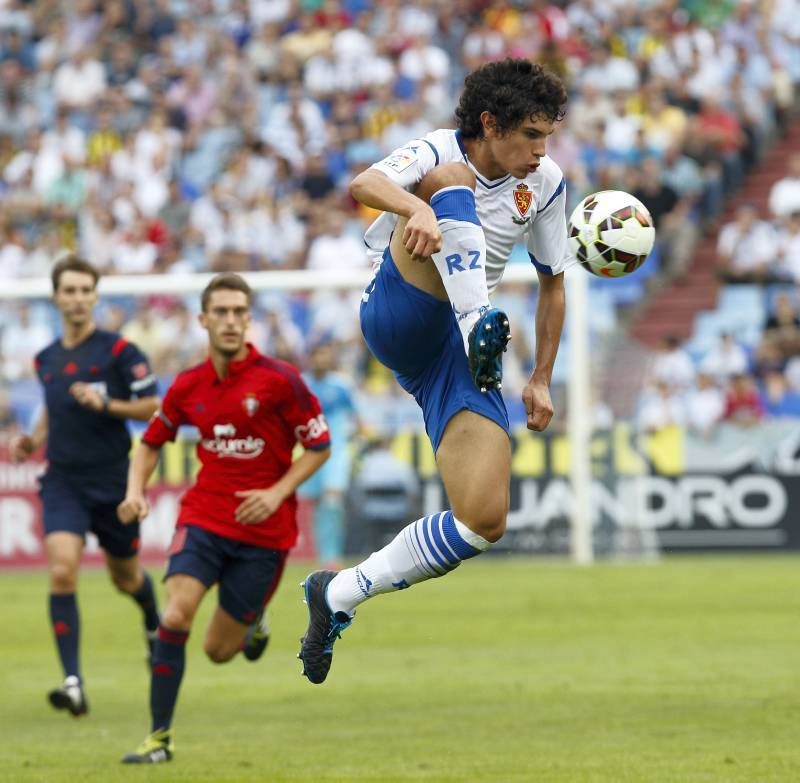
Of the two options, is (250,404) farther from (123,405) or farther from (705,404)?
(705,404)

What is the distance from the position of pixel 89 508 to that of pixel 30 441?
679mm

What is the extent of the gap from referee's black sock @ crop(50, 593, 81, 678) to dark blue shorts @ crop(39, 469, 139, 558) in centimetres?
43

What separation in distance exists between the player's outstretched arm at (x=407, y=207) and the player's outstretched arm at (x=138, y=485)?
253 centimetres

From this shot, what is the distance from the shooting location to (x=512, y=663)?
38.8 feet

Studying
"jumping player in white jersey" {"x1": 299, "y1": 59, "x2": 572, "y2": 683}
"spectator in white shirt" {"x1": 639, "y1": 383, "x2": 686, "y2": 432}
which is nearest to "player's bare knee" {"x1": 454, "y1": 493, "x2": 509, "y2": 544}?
"jumping player in white jersey" {"x1": 299, "y1": 59, "x2": 572, "y2": 683}

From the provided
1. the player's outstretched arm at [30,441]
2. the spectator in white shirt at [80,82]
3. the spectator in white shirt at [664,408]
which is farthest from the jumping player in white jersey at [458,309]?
the spectator in white shirt at [80,82]

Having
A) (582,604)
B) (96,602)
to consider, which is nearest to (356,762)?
(582,604)

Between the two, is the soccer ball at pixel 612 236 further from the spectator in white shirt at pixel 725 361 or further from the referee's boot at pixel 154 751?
the spectator in white shirt at pixel 725 361

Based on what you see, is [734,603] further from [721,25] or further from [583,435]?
[721,25]

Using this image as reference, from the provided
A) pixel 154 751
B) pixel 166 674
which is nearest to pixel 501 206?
pixel 166 674

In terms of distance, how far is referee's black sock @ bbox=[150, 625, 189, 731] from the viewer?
8297 millimetres

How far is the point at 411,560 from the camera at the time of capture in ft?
23.0

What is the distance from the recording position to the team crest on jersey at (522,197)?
7.25 meters

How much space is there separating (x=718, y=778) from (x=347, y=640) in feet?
22.0
